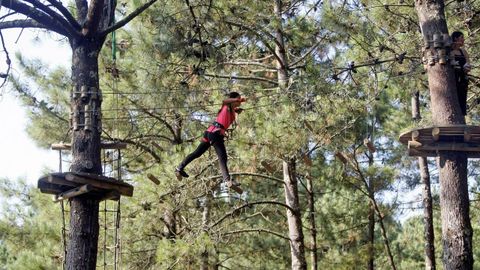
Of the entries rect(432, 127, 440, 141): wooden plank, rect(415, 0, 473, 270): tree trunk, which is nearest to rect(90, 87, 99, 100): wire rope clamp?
rect(432, 127, 440, 141): wooden plank

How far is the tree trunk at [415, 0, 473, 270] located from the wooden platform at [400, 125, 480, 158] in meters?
0.14

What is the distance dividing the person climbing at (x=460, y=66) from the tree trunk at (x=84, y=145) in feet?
12.0

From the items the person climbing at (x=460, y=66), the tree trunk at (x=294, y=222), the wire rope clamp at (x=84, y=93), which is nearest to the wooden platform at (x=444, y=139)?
the person climbing at (x=460, y=66)

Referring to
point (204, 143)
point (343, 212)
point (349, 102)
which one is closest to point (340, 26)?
point (349, 102)

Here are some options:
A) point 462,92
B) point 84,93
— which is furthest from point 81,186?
point 462,92

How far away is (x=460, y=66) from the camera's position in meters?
7.37

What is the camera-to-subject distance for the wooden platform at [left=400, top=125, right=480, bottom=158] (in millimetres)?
6586

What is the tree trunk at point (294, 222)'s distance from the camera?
35.7ft

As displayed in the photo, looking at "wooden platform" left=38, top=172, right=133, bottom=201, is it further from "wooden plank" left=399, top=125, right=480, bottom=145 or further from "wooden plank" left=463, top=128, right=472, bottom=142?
"wooden plank" left=463, top=128, right=472, bottom=142

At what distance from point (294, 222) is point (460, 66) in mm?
4554

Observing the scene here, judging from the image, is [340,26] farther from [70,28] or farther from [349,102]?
[70,28]

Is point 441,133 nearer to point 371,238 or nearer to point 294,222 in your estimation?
point 294,222

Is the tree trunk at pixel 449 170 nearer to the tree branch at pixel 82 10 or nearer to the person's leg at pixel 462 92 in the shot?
the person's leg at pixel 462 92

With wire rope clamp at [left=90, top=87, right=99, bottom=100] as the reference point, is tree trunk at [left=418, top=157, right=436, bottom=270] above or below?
below
